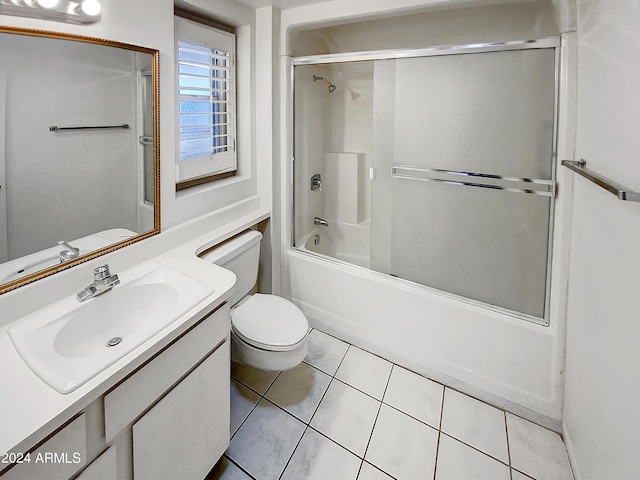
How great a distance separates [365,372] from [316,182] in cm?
142

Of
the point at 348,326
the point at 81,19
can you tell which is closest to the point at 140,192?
the point at 81,19

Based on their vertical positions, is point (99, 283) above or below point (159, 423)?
above

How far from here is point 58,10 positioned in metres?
1.22

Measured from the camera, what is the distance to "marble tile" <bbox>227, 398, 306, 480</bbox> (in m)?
1.53

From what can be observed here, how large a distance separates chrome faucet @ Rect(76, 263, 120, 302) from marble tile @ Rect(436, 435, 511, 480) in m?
1.54

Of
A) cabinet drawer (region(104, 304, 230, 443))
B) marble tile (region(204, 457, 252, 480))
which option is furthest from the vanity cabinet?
marble tile (region(204, 457, 252, 480))

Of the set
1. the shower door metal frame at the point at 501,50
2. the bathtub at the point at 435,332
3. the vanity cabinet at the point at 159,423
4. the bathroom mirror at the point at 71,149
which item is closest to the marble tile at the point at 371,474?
the vanity cabinet at the point at 159,423

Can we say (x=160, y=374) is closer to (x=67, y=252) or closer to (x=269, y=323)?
(x=67, y=252)

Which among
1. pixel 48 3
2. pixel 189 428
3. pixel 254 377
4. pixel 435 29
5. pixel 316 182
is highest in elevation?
pixel 435 29

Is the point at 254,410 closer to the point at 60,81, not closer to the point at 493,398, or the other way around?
the point at 493,398

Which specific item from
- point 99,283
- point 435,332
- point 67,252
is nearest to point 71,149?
point 67,252

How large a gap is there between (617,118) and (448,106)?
820mm

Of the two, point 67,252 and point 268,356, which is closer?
point 67,252

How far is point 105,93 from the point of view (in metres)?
1.41
